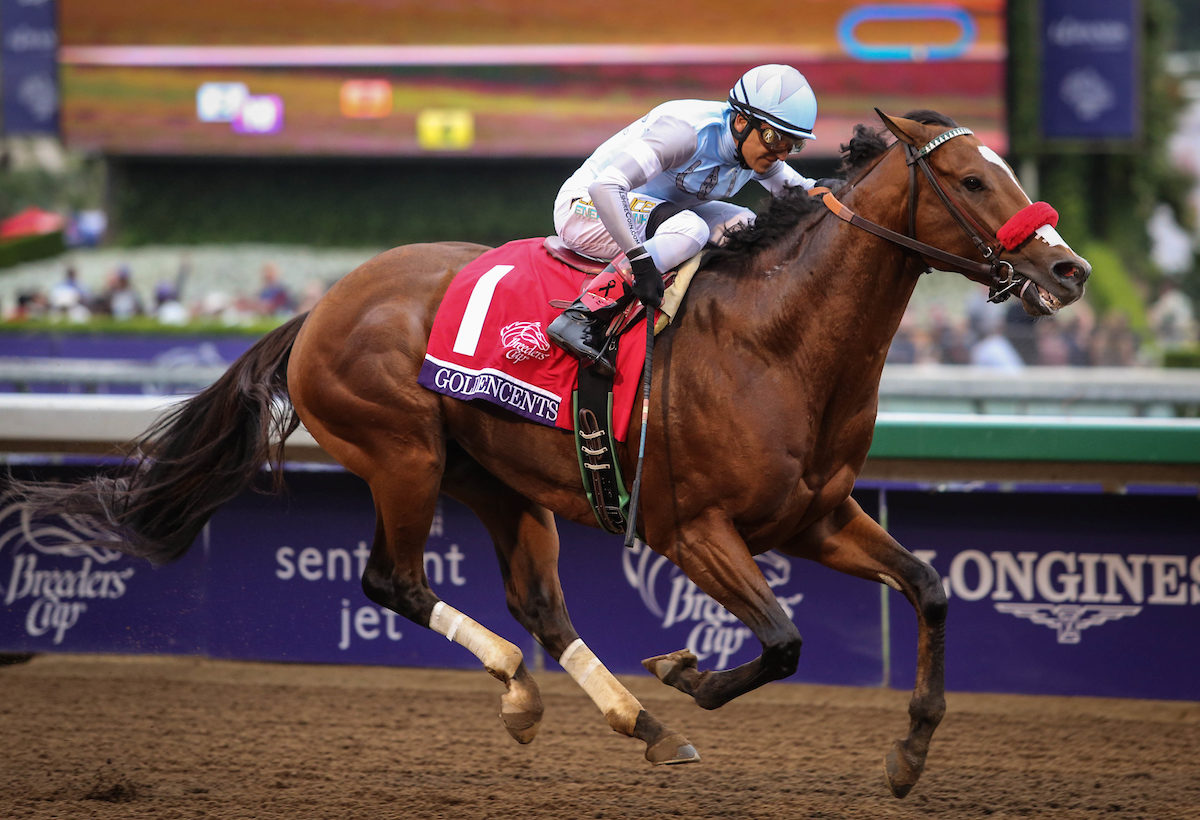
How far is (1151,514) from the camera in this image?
5383 mm

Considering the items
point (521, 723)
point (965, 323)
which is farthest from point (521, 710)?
point (965, 323)

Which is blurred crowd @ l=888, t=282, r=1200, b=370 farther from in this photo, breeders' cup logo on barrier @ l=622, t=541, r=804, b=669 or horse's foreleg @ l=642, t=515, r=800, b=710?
horse's foreleg @ l=642, t=515, r=800, b=710

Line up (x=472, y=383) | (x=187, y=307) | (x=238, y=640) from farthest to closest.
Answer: (x=187, y=307), (x=238, y=640), (x=472, y=383)

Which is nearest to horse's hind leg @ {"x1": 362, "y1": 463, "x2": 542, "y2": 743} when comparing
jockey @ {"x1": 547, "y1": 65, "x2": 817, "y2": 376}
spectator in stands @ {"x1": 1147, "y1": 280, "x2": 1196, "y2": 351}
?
jockey @ {"x1": 547, "y1": 65, "x2": 817, "y2": 376}

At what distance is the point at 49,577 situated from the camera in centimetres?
608

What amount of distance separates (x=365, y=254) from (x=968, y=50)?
33.6 ft

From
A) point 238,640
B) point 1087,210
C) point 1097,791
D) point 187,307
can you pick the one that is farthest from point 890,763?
point 1087,210

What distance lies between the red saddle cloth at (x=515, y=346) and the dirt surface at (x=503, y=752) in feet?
4.10

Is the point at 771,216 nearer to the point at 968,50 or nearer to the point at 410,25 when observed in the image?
the point at 968,50

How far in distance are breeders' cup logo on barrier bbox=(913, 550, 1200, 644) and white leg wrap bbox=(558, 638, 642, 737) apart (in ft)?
6.57

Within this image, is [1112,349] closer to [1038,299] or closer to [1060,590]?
[1060,590]

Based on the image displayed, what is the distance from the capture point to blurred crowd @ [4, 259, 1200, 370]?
11.3 metres

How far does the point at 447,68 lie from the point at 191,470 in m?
16.4

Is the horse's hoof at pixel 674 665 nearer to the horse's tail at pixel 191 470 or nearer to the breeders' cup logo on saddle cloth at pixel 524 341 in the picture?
the breeders' cup logo on saddle cloth at pixel 524 341
